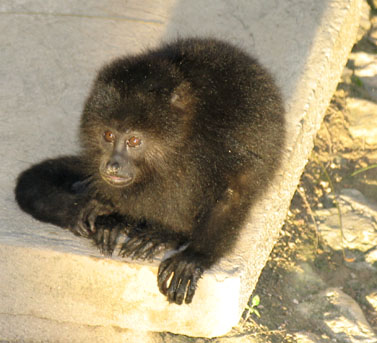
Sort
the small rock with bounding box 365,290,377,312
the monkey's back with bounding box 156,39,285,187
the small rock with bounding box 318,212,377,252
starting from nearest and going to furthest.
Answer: the monkey's back with bounding box 156,39,285,187, the small rock with bounding box 365,290,377,312, the small rock with bounding box 318,212,377,252

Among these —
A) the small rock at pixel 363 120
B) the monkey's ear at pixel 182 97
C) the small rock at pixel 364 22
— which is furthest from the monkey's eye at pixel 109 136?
the small rock at pixel 364 22

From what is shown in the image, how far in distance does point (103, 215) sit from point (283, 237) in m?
1.55

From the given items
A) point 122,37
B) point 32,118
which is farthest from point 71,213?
point 122,37

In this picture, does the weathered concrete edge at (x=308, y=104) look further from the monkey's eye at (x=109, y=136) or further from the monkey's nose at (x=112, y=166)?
the monkey's eye at (x=109, y=136)

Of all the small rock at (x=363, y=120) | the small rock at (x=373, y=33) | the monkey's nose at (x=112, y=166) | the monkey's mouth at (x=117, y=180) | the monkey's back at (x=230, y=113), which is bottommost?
the monkey's mouth at (x=117, y=180)

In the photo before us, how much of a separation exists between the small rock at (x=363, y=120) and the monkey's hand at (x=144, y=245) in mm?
2550

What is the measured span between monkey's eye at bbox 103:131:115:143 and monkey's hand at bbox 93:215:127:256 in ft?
1.89

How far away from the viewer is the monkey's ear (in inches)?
139

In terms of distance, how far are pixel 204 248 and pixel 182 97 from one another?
2.87 ft

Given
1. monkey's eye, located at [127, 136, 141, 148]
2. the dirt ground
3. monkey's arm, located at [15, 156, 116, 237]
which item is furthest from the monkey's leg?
the dirt ground

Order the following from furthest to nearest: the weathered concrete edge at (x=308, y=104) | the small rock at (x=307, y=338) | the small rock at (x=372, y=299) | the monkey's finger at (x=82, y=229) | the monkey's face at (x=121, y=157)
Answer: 1. the small rock at (x=372, y=299)
2. the weathered concrete edge at (x=308, y=104)
3. the small rock at (x=307, y=338)
4. the monkey's finger at (x=82, y=229)
5. the monkey's face at (x=121, y=157)

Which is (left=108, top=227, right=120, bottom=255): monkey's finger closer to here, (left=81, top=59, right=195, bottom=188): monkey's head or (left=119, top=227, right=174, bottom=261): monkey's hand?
(left=119, top=227, right=174, bottom=261): monkey's hand

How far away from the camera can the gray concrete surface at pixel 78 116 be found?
3711 mm

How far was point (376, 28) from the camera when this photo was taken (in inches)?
258
